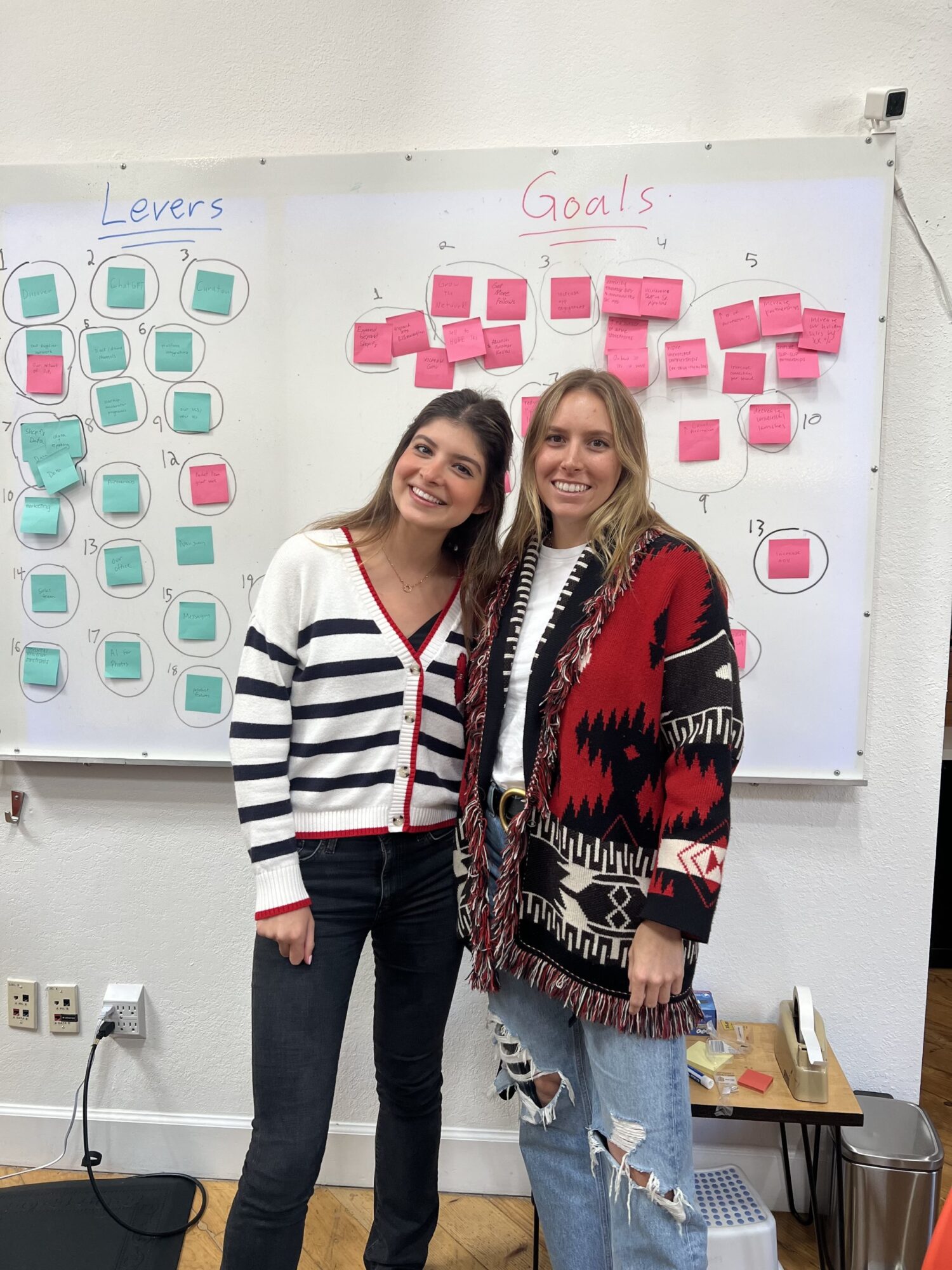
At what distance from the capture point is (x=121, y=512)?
157 centimetres

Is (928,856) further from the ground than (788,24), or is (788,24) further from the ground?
(788,24)

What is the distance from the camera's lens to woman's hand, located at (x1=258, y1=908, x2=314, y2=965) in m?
1.06

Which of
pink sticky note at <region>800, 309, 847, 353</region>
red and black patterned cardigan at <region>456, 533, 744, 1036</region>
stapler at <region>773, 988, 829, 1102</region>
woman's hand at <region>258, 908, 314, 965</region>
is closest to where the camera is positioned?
red and black patterned cardigan at <region>456, 533, 744, 1036</region>

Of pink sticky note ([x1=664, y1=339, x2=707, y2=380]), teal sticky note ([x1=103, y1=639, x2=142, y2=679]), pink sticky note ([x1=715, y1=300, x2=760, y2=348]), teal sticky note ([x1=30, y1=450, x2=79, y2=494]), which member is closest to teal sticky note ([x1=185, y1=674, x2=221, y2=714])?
teal sticky note ([x1=103, y1=639, x2=142, y2=679])

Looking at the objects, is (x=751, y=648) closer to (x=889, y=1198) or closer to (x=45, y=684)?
(x=889, y=1198)

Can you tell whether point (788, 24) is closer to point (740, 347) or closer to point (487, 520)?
point (740, 347)

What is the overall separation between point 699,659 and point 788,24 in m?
1.22

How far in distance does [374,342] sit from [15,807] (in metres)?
1.19

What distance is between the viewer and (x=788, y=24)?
54.8 inches

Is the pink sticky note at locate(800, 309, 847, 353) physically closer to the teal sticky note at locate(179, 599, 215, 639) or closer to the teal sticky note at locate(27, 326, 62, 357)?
the teal sticky note at locate(179, 599, 215, 639)

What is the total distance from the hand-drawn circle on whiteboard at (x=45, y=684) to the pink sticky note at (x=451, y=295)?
1.00 metres

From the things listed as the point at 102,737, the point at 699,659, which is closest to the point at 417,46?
the point at 699,659

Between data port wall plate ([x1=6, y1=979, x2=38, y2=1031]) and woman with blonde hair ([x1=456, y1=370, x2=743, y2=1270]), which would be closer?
woman with blonde hair ([x1=456, y1=370, x2=743, y2=1270])

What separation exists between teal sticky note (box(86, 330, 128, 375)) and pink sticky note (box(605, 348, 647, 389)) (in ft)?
3.07
